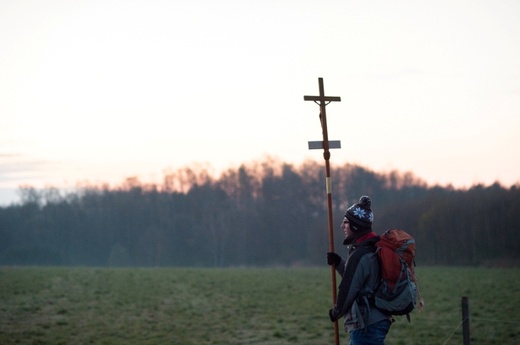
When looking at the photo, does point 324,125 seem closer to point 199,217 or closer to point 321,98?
point 321,98

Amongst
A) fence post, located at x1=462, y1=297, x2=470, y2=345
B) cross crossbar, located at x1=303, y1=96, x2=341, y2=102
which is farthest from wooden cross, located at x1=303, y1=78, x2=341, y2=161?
fence post, located at x1=462, y1=297, x2=470, y2=345

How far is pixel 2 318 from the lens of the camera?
1970 cm

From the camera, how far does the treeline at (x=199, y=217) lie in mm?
90312

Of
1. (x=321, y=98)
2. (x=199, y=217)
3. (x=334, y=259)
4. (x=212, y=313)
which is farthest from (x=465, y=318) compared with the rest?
(x=199, y=217)

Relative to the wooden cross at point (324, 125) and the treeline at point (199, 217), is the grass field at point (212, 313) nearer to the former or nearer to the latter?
the wooden cross at point (324, 125)

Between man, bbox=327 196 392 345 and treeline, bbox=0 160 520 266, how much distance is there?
67.9 metres

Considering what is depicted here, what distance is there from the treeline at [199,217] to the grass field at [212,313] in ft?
152

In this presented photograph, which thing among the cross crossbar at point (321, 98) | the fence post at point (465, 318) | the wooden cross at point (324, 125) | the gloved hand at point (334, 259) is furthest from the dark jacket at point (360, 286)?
the fence post at point (465, 318)

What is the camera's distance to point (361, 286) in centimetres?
613

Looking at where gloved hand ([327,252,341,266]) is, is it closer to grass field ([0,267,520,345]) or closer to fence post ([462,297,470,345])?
fence post ([462,297,470,345])

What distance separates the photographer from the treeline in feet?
296

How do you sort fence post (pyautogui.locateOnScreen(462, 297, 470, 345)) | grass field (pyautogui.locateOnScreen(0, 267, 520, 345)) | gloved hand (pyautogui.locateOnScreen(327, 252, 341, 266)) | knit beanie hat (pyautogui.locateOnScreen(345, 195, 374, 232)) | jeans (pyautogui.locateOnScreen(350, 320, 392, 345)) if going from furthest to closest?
grass field (pyautogui.locateOnScreen(0, 267, 520, 345))
fence post (pyautogui.locateOnScreen(462, 297, 470, 345))
gloved hand (pyautogui.locateOnScreen(327, 252, 341, 266))
knit beanie hat (pyautogui.locateOnScreen(345, 195, 374, 232))
jeans (pyautogui.locateOnScreen(350, 320, 392, 345))

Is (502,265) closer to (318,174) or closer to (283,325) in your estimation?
(283,325)

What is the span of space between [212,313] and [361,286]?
54.2 ft
